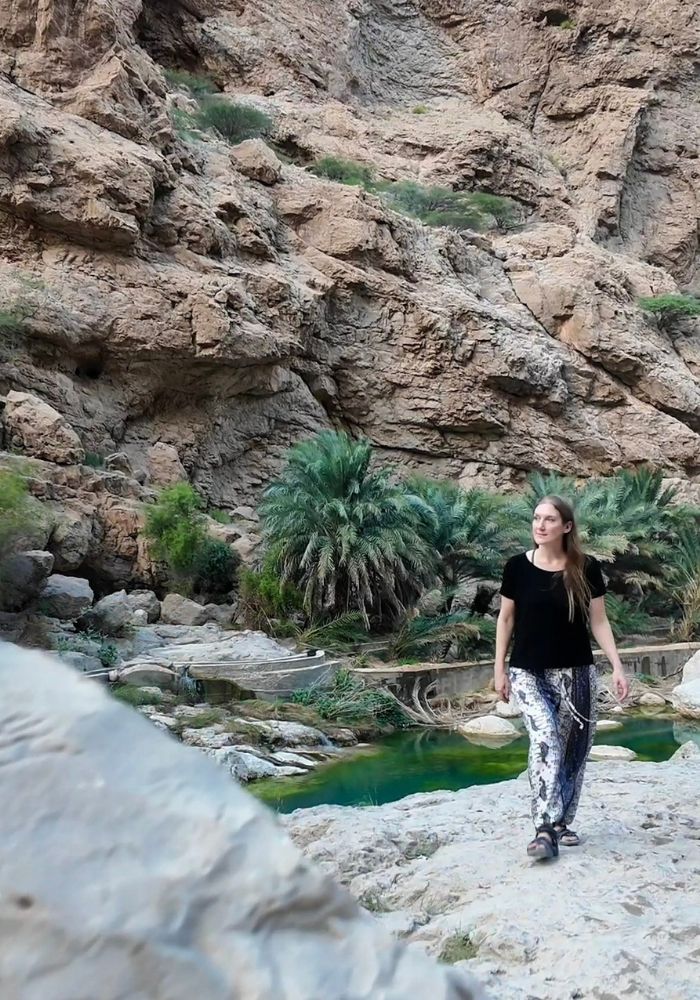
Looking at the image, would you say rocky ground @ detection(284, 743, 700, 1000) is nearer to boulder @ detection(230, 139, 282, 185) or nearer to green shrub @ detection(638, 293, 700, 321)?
boulder @ detection(230, 139, 282, 185)

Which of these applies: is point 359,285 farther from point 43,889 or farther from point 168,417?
point 43,889

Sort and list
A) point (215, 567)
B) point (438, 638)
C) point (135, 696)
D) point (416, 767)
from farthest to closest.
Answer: point (215, 567), point (438, 638), point (135, 696), point (416, 767)

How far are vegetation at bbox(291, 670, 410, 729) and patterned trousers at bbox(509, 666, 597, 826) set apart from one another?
749 cm

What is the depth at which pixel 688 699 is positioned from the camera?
40.6 feet

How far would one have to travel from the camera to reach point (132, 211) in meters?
18.9

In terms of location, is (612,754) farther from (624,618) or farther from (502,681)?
(624,618)

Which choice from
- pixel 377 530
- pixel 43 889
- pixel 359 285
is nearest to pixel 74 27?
pixel 359 285

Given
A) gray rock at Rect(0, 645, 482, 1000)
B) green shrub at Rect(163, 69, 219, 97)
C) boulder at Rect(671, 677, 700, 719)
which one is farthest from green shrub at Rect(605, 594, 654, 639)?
green shrub at Rect(163, 69, 219, 97)

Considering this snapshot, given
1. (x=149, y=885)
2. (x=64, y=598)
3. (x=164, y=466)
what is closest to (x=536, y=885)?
(x=149, y=885)

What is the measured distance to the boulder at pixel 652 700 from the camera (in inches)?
521

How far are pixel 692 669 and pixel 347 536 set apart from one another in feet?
19.9

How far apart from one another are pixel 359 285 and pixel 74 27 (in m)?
9.02

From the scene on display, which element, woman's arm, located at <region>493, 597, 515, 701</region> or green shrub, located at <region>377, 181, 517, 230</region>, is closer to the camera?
woman's arm, located at <region>493, 597, 515, 701</region>

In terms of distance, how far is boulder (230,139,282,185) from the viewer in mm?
23516
